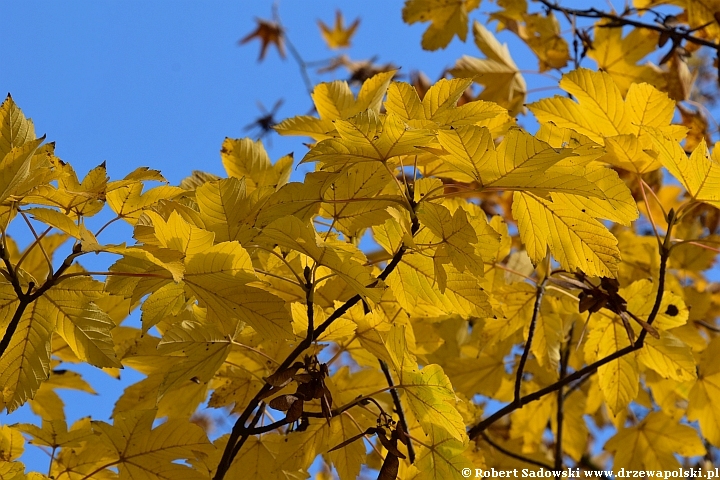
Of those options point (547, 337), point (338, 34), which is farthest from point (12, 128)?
point (338, 34)

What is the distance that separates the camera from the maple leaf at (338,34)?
3824 mm

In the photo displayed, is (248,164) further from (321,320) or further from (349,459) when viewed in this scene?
(349,459)

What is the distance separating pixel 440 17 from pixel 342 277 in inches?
63.7

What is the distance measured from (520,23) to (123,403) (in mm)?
1687

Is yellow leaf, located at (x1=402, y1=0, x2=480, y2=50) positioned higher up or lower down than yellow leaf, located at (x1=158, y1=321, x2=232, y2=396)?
higher up

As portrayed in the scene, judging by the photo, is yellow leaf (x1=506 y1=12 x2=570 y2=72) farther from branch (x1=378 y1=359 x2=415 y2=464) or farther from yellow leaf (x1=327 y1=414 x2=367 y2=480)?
yellow leaf (x1=327 y1=414 x2=367 y2=480)

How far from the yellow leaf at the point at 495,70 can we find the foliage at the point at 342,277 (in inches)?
28.2

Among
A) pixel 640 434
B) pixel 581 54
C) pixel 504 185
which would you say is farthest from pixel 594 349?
pixel 581 54

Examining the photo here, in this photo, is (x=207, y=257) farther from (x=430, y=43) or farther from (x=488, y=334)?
(x=430, y=43)

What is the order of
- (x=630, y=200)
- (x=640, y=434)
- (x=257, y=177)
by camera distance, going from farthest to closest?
(x=640, y=434), (x=257, y=177), (x=630, y=200)

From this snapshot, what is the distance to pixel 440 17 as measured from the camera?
2.13 meters

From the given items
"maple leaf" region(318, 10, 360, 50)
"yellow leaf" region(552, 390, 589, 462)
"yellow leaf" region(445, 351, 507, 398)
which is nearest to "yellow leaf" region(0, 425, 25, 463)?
"yellow leaf" region(445, 351, 507, 398)

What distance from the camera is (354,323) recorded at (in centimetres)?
91

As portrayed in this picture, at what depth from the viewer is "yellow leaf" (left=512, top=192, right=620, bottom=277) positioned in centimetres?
85
